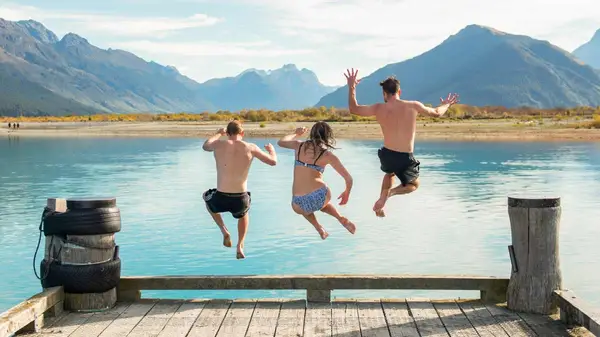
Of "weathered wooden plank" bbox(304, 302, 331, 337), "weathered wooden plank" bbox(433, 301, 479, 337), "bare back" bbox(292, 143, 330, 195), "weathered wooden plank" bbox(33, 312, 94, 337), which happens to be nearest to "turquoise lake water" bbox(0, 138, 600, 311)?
"weathered wooden plank" bbox(433, 301, 479, 337)

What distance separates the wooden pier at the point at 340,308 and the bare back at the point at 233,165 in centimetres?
105

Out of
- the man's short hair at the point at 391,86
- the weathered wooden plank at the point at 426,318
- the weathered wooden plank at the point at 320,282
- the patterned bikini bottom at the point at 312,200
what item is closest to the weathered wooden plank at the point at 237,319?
the weathered wooden plank at the point at 320,282

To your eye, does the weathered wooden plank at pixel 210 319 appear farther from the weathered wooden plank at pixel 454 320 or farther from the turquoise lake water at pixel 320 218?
the turquoise lake water at pixel 320 218

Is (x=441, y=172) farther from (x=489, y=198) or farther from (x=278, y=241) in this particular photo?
(x=278, y=241)

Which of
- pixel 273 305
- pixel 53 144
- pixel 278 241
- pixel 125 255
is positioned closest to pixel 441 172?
pixel 278 241

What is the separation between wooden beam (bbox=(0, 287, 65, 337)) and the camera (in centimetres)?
724

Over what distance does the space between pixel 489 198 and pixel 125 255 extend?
15.4m

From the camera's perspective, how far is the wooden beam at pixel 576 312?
731 centimetres

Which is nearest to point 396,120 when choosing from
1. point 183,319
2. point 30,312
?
point 183,319

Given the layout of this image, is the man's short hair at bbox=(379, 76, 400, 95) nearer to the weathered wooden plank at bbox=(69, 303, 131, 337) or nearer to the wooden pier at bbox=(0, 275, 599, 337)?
the wooden pier at bbox=(0, 275, 599, 337)

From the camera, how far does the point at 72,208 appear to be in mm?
8445

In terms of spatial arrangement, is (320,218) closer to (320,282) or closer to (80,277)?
(320,282)

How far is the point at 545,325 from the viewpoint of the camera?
7988 mm

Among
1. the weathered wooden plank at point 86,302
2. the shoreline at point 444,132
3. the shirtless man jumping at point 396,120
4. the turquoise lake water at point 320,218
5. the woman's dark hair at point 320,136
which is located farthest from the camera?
the shoreline at point 444,132
